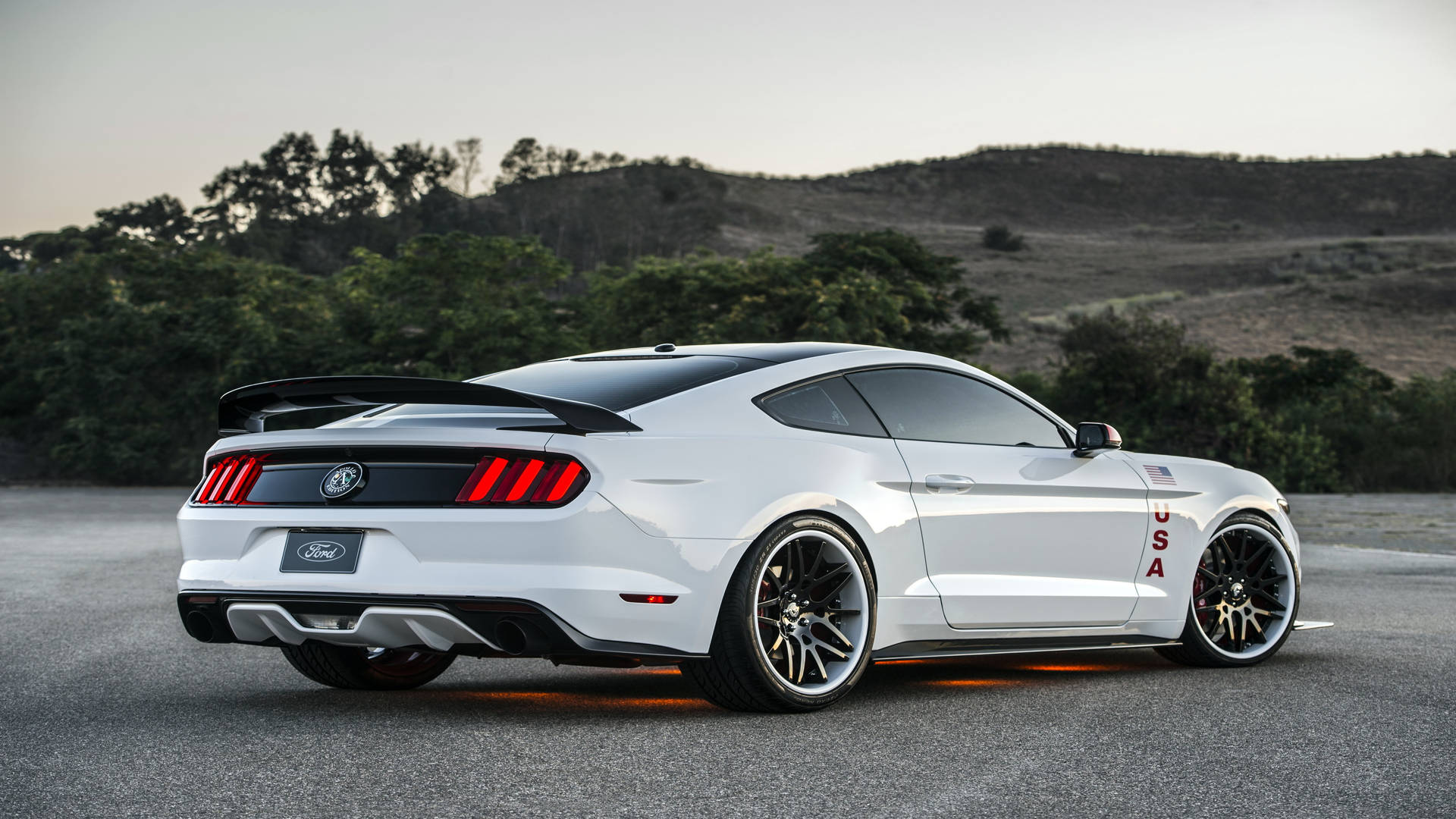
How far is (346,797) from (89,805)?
68 cm

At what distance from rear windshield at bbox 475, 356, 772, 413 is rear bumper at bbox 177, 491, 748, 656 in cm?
→ 55

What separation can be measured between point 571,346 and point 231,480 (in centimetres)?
2920

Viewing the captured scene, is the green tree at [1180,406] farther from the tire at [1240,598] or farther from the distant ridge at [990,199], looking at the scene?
the distant ridge at [990,199]

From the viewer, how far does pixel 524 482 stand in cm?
495

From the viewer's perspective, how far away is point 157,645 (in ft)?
25.5

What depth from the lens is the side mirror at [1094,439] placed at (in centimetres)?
659

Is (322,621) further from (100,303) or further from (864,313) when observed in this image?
(100,303)

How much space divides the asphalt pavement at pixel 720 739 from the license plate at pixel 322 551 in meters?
0.58

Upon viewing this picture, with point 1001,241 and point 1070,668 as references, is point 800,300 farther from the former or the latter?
point 1001,241

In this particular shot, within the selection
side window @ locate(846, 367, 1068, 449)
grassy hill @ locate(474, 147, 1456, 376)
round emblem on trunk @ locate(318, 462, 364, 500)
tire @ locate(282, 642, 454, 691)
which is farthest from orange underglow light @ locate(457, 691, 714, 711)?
grassy hill @ locate(474, 147, 1456, 376)

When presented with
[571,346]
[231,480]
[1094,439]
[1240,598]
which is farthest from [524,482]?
[571,346]

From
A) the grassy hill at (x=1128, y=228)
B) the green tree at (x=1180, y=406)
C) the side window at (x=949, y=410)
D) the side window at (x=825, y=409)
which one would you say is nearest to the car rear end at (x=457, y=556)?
the side window at (x=825, y=409)

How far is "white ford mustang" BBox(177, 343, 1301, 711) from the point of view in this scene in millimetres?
4941

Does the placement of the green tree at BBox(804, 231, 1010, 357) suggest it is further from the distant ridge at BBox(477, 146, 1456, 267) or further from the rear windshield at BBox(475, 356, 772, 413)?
the distant ridge at BBox(477, 146, 1456, 267)
